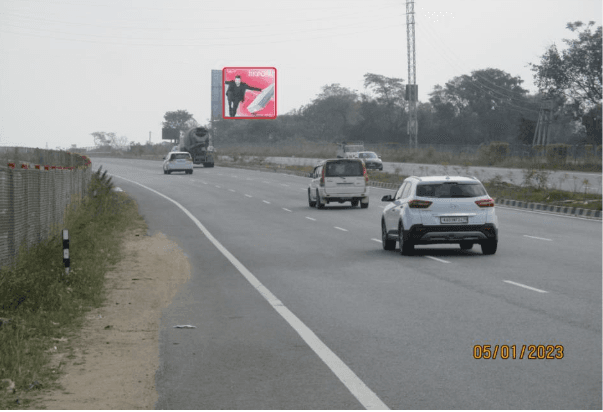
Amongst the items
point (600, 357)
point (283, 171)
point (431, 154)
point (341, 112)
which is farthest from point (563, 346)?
point (341, 112)

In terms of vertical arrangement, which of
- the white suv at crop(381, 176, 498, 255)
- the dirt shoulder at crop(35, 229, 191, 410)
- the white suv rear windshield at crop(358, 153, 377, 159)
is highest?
the white suv rear windshield at crop(358, 153, 377, 159)

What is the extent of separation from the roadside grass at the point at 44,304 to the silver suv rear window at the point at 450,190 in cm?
595

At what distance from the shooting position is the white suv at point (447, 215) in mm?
18656

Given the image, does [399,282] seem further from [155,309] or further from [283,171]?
[283,171]

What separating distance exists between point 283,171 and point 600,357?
66860 millimetres

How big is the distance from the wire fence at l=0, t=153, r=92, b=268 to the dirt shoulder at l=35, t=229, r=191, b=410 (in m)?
1.46

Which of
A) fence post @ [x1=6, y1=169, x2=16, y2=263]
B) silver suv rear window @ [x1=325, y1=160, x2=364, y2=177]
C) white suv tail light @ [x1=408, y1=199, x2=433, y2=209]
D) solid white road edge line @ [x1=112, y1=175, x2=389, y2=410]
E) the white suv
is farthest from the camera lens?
silver suv rear window @ [x1=325, y1=160, x2=364, y2=177]

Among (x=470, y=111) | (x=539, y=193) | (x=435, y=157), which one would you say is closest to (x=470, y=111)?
(x=470, y=111)

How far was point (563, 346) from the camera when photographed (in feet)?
30.4

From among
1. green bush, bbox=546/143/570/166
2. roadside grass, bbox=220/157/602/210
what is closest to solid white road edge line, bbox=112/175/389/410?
roadside grass, bbox=220/157/602/210

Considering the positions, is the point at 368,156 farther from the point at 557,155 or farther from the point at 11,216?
the point at 11,216

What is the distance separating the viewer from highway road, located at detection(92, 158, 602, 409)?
743cm

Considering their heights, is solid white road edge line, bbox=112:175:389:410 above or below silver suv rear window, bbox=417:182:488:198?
below

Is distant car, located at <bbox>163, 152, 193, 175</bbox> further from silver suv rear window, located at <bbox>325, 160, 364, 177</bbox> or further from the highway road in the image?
the highway road
